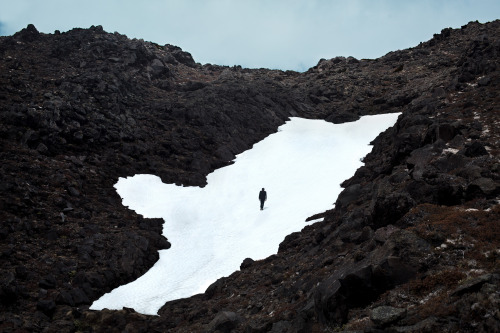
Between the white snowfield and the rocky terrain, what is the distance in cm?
138

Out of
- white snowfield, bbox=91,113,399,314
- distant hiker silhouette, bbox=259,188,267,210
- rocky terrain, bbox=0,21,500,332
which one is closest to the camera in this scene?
rocky terrain, bbox=0,21,500,332

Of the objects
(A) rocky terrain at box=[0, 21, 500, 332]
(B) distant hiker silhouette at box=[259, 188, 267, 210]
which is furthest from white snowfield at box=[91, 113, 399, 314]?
(A) rocky terrain at box=[0, 21, 500, 332]

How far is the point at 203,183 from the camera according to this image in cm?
3978

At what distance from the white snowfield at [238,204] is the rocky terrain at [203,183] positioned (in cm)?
138

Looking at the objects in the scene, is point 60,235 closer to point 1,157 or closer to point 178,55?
point 1,157

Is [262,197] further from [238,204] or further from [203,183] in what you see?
[203,183]

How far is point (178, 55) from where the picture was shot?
8050 cm

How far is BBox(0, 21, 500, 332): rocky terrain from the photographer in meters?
12.2

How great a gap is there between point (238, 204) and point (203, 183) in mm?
5239

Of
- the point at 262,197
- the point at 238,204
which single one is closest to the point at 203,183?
the point at 238,204

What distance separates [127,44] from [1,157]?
3949 centimetres

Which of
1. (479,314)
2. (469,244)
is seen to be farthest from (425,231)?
(479,314)

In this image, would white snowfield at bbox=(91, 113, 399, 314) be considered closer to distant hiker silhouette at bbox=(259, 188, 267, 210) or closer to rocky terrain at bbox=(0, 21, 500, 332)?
distant hiker silhouette at bbox=(259, 188, 267, 210)

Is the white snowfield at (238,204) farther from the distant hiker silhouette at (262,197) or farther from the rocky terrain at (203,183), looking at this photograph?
the rocky terrain at (203,183)
